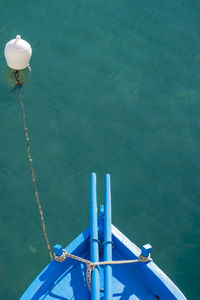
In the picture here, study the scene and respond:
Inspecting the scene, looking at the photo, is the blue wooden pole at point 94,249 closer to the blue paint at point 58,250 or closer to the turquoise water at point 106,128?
the blue paint at point 58,250

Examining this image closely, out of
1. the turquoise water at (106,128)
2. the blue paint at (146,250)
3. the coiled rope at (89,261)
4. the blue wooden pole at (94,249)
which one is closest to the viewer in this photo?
the blue wooden pole at (94,249)

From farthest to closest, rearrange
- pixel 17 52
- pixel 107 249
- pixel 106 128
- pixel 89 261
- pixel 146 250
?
pixel 106 128 → pixel 17 52 → pixel 107 249 → pixel 146 250 → pixel 89 261

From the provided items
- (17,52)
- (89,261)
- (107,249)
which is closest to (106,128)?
(17,52)

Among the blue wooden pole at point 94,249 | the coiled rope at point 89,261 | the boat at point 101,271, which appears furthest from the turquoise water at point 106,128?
the blue wooden pole at point 94,249

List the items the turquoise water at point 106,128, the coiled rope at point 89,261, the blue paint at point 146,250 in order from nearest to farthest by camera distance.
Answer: the coiled rope at point 89,261 → the blue paint at point 146,250 → the turquoise water at point 106,128

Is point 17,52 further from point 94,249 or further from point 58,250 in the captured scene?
point 94,249

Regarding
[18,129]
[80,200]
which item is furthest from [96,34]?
[80,200]
